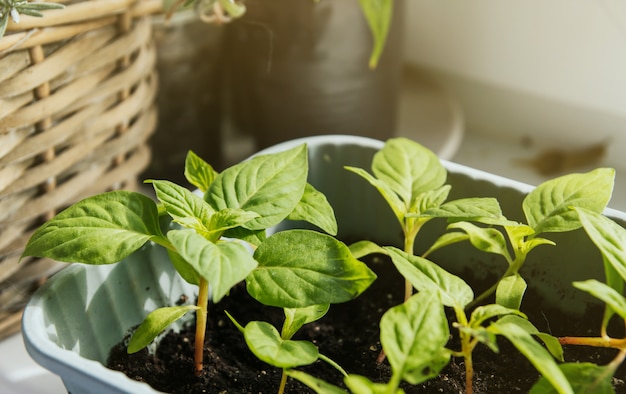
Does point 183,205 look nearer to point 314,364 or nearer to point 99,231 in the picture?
point 99,231

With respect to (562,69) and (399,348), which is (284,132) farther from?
(399,348)

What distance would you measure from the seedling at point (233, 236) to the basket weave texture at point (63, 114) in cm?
13

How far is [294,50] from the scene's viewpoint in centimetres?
82

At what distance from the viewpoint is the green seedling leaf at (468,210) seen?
0.47m

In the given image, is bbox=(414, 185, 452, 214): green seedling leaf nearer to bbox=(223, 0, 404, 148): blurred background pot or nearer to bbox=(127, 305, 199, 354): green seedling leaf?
bbox=(127, 305, 199, 354): green seedling leaf

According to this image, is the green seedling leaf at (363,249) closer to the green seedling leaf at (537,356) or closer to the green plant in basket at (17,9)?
the green seedling leaf at (537,356)

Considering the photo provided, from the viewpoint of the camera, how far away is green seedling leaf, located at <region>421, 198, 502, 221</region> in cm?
47

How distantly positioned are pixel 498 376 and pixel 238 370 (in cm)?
18

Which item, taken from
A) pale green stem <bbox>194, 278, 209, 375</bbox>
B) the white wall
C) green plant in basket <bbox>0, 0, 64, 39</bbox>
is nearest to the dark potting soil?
pale green stem <bbox>194, 278, 209, 375</bbox>

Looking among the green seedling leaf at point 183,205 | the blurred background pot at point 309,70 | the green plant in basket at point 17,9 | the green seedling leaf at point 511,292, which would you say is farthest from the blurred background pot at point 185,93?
the green seedling leaf at point 511,292

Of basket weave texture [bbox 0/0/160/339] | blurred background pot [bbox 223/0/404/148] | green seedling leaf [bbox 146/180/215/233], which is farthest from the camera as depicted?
blurred background pot [bbox 223/0/404/148]

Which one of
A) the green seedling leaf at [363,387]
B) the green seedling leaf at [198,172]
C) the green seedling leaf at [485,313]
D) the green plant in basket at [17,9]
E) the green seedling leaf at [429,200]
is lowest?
the green seedling leaf at [485,313]

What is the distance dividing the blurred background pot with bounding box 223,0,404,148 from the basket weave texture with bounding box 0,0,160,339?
14 cm

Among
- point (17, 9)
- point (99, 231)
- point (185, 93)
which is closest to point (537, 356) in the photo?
point (99, 231)
